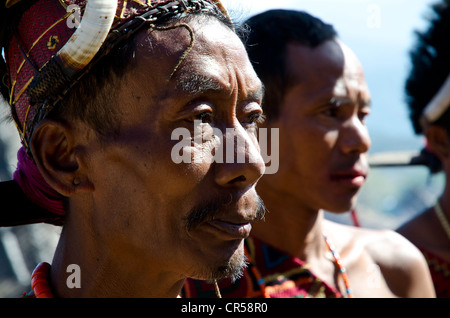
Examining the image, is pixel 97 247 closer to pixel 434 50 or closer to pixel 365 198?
pixel 434 50

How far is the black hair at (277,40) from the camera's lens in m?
3.50

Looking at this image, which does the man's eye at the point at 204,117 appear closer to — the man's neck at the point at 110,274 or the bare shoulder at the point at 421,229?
the man's neck at the point at 110,274

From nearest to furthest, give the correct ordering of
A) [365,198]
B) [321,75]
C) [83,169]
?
1. [83,169]
2. [321,75]
3. [365,198]

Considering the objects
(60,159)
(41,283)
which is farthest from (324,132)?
(41,283)

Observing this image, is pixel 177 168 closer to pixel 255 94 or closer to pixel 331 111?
pixel 255 94

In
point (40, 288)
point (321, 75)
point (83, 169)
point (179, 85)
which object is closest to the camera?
point (179, 85)

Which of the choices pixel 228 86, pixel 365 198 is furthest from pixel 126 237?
pixel 365 198

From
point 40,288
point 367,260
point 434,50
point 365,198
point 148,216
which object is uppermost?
point 148,216

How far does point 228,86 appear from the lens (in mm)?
2102

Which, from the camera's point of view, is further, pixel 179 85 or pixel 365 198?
pixel 365 198

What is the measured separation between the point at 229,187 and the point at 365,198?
7.96m

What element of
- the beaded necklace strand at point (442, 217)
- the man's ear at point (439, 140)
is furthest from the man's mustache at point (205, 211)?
the man's ear at point (439, 140)

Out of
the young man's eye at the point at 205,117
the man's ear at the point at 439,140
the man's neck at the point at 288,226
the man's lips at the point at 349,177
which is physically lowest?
the man's ear at the point at 439,140

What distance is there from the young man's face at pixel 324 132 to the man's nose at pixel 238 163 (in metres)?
1.33
